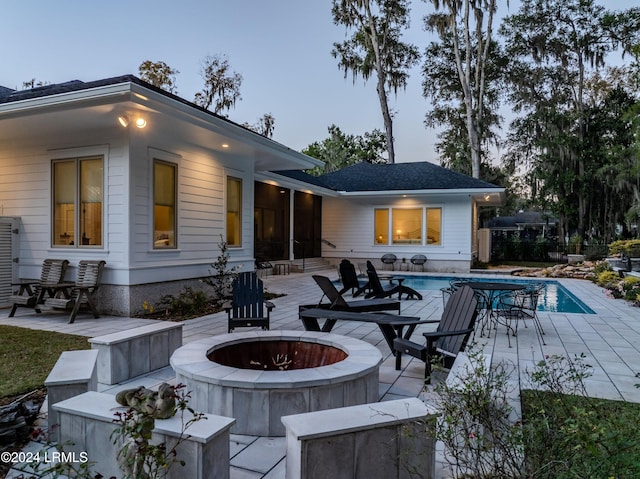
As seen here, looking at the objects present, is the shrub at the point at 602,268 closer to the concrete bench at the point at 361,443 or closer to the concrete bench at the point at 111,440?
the concrete bench at the point at 361,443

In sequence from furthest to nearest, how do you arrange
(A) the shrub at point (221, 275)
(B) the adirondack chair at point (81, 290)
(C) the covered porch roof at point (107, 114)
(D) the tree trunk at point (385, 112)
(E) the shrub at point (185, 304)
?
(D) the tree trunk at point (385, 112), (A) the shrub at point (221, 275), (E) the shrub at point (185, 304), (B) the adirondack chair at point (81, 290), (C) the covered porch roof at point (107, 114)

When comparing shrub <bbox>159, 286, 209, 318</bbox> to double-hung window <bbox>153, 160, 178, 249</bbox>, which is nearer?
shrub <bbox>159, 286, 209, 318</bbox>

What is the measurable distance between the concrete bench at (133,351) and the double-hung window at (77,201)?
3.85 m

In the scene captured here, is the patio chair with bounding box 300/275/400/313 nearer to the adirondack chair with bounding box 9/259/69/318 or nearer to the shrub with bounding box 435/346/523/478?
the shrub with bounding box 435/346/523/478

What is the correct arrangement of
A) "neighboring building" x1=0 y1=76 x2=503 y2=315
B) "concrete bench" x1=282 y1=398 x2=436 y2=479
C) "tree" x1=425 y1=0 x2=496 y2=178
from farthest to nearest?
"tree" x1=425 y1=0 x2=496 y2=178, "neighboring building" x1=0 y1=76 x2=503 y2=315, "concrete bench" x1=282 y1=398 x2=436 y2=479

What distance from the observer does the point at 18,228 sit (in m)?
8.16

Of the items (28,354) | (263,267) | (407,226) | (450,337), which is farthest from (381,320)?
(407,226)

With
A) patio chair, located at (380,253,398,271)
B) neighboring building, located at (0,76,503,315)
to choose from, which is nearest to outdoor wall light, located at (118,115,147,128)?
neighboring building, located at (0,76,503,315)

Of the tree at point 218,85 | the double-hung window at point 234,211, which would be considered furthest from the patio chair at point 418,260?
the tree at point 218,85

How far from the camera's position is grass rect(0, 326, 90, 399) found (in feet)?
12.3

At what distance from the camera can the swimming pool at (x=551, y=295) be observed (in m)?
8.70

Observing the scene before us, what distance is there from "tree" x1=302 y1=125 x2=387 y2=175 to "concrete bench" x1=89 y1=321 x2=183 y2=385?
1240 inches

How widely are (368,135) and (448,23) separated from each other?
13.8 meters

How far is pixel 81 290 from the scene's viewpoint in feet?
22.1
